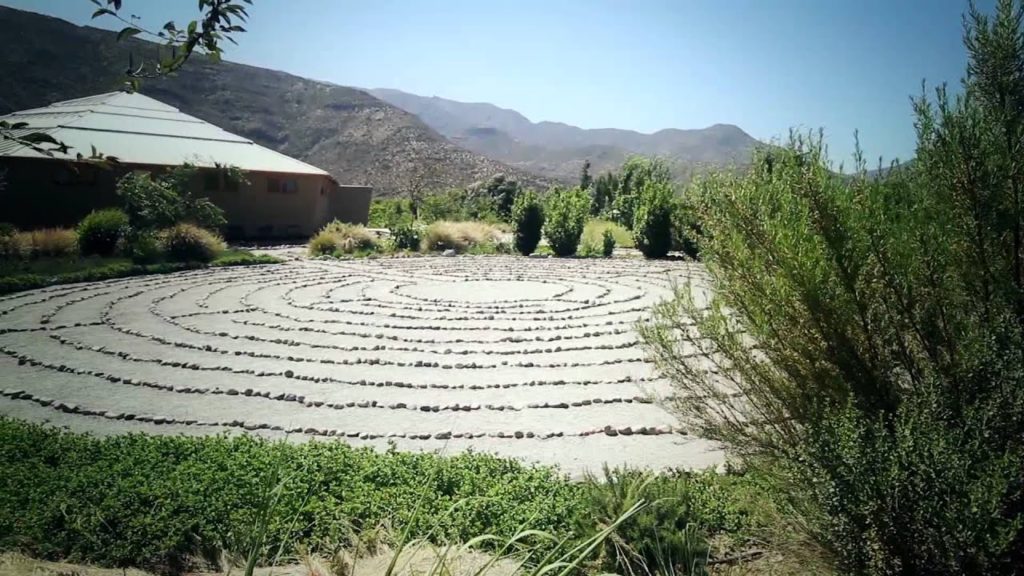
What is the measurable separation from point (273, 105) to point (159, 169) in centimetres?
4766

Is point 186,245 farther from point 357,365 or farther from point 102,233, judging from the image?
point 357,365

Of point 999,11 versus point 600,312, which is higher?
point 999,11

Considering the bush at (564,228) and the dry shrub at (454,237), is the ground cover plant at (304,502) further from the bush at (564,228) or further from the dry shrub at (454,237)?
the dry shrub at (454,237)

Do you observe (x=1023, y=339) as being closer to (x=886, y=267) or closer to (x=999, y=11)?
(x=886, y=267)

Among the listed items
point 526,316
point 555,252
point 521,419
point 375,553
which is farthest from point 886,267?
point 555,252

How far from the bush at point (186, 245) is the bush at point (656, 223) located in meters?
12.9

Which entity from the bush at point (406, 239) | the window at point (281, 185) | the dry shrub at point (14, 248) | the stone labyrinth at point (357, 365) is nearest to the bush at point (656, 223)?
the stone labyrinth at point (357, 365)

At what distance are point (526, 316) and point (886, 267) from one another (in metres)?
8.20

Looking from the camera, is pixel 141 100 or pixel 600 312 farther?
pixel 141 100

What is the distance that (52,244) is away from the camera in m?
16.8

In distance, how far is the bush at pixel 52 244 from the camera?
54.4 ft

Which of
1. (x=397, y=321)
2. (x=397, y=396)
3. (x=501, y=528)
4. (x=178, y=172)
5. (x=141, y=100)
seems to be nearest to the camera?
(x=501, y=528)

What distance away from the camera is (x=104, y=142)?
74.9 ft

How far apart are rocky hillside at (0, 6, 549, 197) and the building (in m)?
15.8
